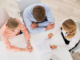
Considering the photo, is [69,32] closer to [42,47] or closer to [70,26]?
[70,26]

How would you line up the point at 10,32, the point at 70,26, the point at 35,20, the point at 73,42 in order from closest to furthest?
the point at 70,26 → the point at 73,42 → the point at 10,32 → the point at 35,20

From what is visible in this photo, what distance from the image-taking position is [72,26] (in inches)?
41.3

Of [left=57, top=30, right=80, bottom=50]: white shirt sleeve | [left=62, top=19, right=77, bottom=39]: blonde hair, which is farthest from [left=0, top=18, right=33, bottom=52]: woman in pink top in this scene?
[left=62, top=19, right=77, bottom=39]: blonde hair

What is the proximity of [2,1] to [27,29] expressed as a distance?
1.44 m

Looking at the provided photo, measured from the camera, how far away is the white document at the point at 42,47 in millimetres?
1192

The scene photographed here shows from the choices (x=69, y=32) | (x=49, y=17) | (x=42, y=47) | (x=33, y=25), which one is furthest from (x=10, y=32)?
(x=69, y=32)

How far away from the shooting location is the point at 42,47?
1223 millimetres

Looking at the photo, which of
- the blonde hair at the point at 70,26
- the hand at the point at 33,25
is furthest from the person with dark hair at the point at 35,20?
the blonde hair at the point at 70,26

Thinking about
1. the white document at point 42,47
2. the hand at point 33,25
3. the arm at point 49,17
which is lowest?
the white document at point 42,47

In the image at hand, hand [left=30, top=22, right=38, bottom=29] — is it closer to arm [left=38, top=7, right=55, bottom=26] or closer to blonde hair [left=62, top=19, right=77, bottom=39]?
arm [left=38, top=7, right=55, bottom=26]

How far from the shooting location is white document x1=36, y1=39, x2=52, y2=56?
1192mm

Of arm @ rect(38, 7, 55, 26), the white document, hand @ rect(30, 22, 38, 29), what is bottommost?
the white document

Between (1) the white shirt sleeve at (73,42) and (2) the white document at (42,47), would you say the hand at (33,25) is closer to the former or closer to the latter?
(2) the white document at (42,47)

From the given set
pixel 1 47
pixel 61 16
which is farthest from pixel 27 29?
pixel 61 16
